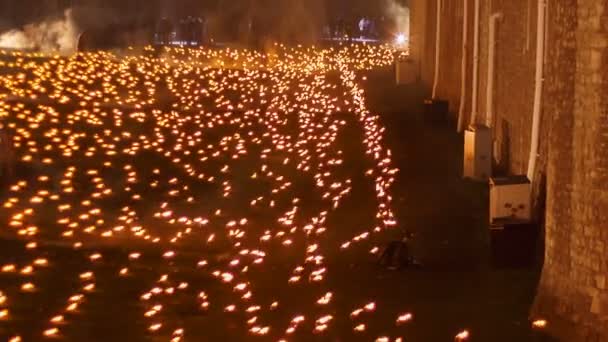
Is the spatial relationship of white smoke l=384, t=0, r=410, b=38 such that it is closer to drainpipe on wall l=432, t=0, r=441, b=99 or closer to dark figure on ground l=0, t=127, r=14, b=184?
drainpipe on wall l=432, t=0, r=441, b=99

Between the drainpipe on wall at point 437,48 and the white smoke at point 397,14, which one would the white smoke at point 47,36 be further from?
the drainpipe on wall at point 437,48

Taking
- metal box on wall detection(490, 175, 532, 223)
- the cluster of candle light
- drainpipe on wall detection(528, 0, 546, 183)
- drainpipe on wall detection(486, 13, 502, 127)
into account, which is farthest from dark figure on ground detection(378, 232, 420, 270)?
drainpipe on wall detection(486, 13, 502, 127)

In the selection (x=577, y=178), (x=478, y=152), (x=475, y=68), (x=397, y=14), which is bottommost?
(x=577, y=178)

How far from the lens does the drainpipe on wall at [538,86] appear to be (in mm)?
14281

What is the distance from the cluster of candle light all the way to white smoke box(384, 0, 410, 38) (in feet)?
102

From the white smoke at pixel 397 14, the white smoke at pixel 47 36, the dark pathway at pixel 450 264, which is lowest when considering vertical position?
the dark pathway at pixel 450 264

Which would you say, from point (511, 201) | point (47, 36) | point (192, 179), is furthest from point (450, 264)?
point (47, 36)

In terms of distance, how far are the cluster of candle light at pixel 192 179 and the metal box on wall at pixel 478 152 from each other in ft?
4.25

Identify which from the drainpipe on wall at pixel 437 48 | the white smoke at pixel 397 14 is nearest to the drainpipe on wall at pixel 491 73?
the drainpipe on wall at pixel 437 48

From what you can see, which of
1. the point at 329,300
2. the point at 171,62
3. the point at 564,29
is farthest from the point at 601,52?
the point at 171,62

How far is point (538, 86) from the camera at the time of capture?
14602 millimetres

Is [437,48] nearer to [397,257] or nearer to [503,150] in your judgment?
[503,150]

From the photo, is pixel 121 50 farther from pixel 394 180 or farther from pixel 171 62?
pixel 394 180

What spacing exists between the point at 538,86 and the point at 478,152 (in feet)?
14.3
